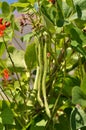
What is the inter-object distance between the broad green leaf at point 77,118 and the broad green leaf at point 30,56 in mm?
296

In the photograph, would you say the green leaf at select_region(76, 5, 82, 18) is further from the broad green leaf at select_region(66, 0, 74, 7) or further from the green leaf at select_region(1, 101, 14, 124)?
the green leaf at select_region(1, 101, 14, 124)

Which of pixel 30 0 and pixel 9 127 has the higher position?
pixel 30 0

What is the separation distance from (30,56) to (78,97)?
0.31 m

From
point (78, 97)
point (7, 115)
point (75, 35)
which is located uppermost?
point (75, 35)

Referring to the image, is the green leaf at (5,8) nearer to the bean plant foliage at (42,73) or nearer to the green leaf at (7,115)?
the bean plant foliage at (42,73)

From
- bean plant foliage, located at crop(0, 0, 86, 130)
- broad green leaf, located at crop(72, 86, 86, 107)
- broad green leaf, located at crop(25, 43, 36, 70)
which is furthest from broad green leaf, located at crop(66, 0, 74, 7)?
broad green leaf, located at crop(25, 43, 36, 70)

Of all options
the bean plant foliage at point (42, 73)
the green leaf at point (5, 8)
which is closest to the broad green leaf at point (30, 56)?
the bean plant foliage at point (42, 73)

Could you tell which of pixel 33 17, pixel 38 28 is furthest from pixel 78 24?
pixel 33 17

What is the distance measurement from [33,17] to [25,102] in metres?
0.24

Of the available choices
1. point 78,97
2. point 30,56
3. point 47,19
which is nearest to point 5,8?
point 30,56

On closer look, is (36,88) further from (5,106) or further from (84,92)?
(84,92)

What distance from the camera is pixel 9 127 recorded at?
875 millimetres

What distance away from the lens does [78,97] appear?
631mm

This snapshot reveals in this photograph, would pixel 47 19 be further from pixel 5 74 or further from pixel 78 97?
pixel 5 74
